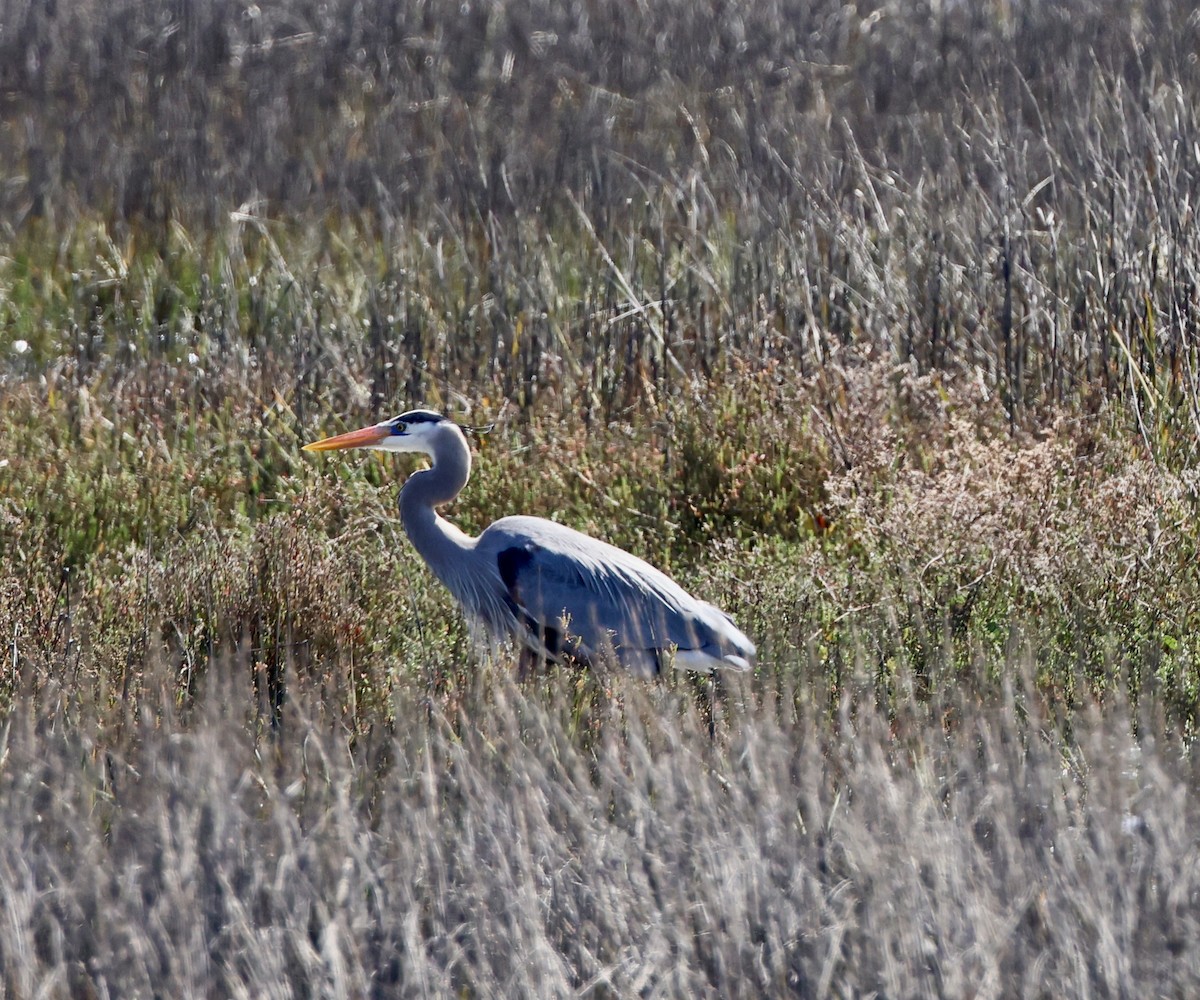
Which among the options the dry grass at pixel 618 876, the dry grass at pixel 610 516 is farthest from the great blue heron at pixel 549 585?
the dry grass at pixel 618 876

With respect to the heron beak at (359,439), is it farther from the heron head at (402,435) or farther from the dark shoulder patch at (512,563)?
the dark shoulder patch at (512,563)

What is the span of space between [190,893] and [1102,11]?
1192 centimetres

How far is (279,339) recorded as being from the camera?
24.0 feet

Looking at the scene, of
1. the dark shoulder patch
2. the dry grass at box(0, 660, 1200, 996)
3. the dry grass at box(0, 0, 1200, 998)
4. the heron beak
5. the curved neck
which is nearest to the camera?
the dry grass at box(0, 660, 1200, 996)

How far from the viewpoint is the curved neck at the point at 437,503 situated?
4.71m

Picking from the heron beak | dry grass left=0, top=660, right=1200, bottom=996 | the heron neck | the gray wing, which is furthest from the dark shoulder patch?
dry grass left=0, top=660, right=1200, bottom=996

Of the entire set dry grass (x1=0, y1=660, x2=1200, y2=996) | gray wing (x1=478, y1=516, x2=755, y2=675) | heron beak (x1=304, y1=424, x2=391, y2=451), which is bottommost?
gray wing (x1=478, y1=516, x2=755, y2=675)

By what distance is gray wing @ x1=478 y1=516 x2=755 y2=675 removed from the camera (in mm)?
4340

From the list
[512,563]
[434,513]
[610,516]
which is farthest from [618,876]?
[610,516]

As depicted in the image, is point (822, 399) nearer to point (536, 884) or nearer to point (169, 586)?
point (169, 586)

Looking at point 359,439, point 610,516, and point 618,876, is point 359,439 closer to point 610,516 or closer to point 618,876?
point 610,516

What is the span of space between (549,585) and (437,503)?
571mm

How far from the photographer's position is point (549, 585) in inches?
176

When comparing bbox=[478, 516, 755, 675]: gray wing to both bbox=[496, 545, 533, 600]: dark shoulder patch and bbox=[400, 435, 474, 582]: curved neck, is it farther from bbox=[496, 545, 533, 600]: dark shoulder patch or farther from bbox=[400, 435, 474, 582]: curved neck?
bbox=[400, 435, 474, 582]: curved neck
